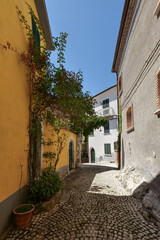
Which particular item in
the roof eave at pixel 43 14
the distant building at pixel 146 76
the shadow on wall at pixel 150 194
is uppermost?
the roof eave at pixel 43 14

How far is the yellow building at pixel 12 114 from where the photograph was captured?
3090 mm

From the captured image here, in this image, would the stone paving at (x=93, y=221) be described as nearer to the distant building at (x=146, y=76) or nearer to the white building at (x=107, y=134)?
the distant building at (x=146, y=76)

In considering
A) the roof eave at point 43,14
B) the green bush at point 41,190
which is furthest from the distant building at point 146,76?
the roof eave at point 43,14

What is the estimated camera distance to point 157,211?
3.78m

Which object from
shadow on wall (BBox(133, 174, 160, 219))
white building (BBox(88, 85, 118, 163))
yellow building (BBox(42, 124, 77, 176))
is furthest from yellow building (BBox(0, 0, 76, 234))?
white building (BBox(88, 85, 118, 163))

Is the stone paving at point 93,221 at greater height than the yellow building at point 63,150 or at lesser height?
lesser

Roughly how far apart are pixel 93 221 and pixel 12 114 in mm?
3650

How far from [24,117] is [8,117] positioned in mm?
998

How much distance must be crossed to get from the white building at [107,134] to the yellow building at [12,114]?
15475 mm

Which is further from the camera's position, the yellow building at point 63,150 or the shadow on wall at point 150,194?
the yellow building at point 63,150

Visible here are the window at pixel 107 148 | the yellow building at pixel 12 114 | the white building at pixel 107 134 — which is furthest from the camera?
the window at pixel 107 148

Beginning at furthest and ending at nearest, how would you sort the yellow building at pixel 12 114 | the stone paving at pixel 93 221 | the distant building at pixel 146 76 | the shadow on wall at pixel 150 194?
the distant building at pixel 146 76 < the shadow on wall at pixel 150 194 < the yellow building at pixel 12 114 < the stone paving at pixel 93 221

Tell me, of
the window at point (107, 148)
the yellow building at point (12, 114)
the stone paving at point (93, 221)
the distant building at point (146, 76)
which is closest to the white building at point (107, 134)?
the window at point (107, 148)

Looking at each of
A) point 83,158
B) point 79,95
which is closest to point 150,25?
point 79,95
